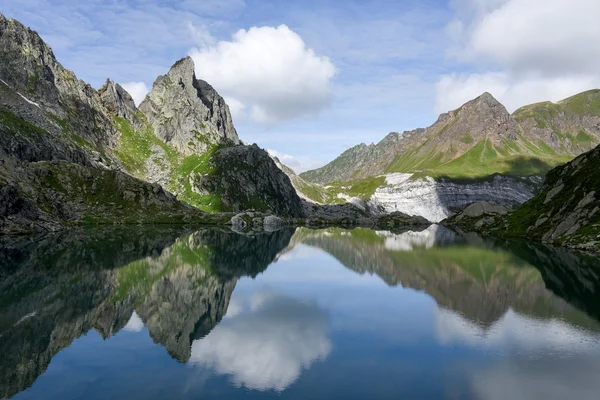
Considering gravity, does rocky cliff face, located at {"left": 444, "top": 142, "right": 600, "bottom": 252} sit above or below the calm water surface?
above

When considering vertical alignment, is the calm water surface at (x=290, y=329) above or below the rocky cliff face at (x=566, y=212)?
below

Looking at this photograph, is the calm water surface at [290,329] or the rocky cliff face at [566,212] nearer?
the calm water surface at [290,329]

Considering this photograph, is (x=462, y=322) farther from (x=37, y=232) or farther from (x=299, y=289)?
(x=37, y=232)

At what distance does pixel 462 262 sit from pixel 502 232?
3308 inches

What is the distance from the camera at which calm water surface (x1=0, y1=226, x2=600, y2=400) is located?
26.8 meters

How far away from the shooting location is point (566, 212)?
121 metres

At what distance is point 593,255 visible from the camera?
89.6 m

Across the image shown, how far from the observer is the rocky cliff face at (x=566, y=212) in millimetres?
106169

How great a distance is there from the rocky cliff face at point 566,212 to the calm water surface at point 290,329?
2824 centimetres

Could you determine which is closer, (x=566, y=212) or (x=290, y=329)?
(x=290, y=329)

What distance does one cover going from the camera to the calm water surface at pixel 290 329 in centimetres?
2684

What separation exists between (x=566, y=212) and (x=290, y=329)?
4322 inches

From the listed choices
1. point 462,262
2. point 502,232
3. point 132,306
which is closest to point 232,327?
point 132,306

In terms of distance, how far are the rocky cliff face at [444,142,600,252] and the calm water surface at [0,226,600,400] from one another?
28243mm
